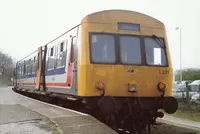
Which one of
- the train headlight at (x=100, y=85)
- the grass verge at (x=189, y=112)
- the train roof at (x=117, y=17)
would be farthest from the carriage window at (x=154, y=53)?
the grass verge at (x=189, y=112)

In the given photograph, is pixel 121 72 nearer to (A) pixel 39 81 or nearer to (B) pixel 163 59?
(B) pixel 163 59

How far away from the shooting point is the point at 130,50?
10750 millimetres

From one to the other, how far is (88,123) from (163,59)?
126 inches

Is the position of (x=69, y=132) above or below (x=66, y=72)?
below

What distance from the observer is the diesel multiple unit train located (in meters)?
10.2

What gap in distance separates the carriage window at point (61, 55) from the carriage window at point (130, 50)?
223 cm

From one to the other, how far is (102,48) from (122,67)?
2.40 ft

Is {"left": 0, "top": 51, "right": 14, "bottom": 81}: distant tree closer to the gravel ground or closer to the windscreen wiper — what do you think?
the gravel ground

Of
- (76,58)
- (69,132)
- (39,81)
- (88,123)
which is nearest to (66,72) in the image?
(76,58)

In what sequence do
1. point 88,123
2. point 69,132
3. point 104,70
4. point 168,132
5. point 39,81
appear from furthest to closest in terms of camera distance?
point 39,81 → point 168,132 → point 104,70 → point 88,123 → point 69,132

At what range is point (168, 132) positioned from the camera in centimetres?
1279

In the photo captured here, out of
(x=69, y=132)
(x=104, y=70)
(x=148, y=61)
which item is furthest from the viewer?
(x=148, y=61)

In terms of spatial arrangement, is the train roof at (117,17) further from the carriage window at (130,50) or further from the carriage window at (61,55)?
the carriage window at (61,55)

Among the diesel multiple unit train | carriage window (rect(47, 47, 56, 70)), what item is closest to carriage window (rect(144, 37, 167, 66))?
the diesel multiple unit train
